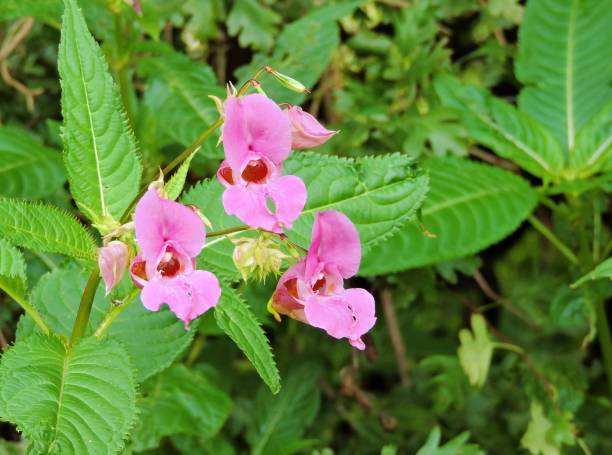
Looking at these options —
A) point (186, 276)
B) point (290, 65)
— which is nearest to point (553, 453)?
point (290, 65)

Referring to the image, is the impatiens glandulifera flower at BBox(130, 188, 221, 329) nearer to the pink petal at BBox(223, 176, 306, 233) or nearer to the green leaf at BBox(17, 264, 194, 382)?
the pink petal at BBox(223, 176, 306, 233)

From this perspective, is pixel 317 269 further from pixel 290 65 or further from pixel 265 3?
pixel 265 3

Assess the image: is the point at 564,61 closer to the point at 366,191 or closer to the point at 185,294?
the point at 366,191

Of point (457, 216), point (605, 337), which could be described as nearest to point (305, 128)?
point (457, 216)

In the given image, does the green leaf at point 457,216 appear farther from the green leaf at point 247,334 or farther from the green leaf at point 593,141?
the green leaf at point 247,334

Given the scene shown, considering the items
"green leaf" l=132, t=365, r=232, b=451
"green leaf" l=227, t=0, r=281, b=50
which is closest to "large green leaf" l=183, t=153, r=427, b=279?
"green leaf" l=132, t=365, r=232, b=451

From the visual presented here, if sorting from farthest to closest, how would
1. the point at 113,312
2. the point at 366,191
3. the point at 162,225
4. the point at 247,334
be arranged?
the point at 366,191, the point at 113,312, the point at 247,334, the point at 162,225
